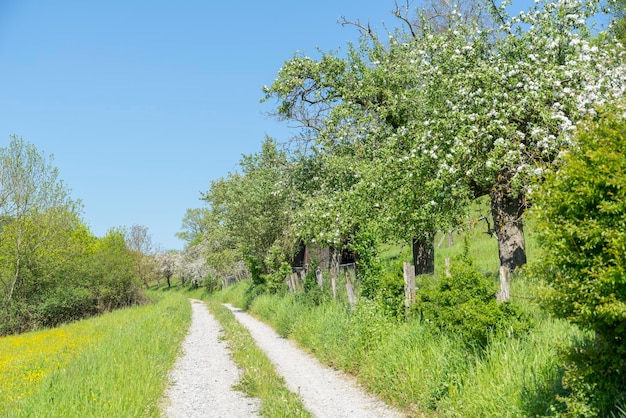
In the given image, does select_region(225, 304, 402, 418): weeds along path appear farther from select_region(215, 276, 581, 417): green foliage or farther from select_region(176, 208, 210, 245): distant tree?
select_region(176, 208, 210, 245): distant tree

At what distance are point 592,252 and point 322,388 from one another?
6.51 metres

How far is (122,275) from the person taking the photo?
141 ft

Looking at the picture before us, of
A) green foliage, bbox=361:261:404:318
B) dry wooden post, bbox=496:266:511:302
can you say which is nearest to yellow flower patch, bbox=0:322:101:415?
green foliage, bbox=361:261:404:318

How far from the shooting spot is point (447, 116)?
12.8m

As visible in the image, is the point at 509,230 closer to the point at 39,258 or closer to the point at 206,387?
the point at 206,387

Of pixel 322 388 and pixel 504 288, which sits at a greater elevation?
pixel 504 288

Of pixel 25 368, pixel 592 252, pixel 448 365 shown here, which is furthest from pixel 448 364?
pixel 25 368

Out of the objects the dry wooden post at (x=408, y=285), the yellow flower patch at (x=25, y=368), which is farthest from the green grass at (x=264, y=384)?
the yellow flower patch at (x=25, y=368)

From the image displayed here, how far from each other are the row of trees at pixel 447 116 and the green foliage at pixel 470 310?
6.11 feet

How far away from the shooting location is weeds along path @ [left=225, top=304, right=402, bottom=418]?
7.94 m

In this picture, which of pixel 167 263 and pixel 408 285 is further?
pixel 167 263

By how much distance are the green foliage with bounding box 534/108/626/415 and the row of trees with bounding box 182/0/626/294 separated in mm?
2723

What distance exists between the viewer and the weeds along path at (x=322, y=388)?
7.94 meters

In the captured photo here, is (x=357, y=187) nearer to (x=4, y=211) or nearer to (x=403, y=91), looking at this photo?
(x=403, y=91)
